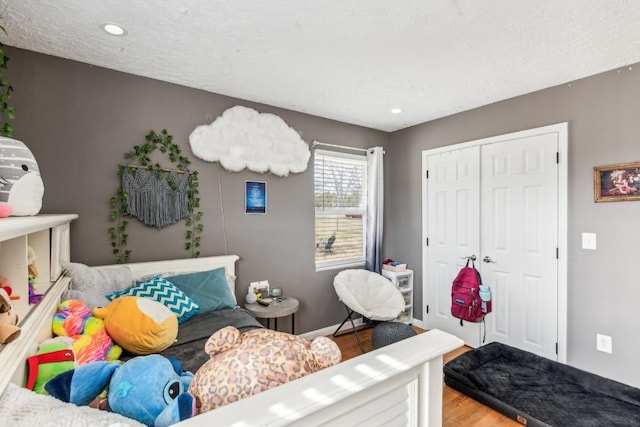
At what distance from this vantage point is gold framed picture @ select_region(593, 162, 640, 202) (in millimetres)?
2324

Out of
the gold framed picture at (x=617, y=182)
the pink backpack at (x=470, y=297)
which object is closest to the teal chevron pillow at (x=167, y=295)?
the pink backpack at (x=470, y=297)

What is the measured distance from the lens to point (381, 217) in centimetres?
394

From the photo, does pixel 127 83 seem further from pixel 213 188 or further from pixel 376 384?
pixel 376 384

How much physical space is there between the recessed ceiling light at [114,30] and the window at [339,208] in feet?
6.82

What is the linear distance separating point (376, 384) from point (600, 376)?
99.6 inches

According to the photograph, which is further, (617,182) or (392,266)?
(392,266)

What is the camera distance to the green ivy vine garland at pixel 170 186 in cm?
243

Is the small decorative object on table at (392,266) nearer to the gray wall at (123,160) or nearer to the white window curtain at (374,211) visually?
the white window curtain at (374,211)

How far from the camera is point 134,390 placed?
779 millimetres

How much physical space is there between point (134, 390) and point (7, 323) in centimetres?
42

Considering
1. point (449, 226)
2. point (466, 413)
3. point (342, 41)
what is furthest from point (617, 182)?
point (342, 41)

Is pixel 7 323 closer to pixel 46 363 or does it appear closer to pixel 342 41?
pixel 46 363

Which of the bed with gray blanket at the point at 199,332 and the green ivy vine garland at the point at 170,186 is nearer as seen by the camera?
the bed with gray blanket at the point at 199,332

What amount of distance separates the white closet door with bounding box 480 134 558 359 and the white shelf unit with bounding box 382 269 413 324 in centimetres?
91
